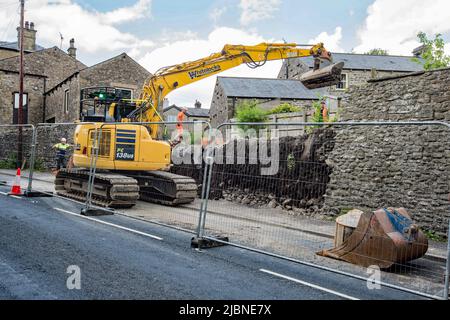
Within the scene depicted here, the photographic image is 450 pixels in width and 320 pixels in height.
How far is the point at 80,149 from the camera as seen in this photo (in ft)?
37.0

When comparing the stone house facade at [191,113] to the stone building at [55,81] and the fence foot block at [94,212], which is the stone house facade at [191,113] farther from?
the fence foot block at [94,212]

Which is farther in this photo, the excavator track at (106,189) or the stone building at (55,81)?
the stone building at (55,81)

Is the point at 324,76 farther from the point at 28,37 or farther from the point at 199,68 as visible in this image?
the point at 28,37

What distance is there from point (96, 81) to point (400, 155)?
78.2 ft

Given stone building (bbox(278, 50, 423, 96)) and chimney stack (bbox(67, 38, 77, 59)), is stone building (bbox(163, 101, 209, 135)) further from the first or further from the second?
stone building (bbox(278, 50, 423, 96))

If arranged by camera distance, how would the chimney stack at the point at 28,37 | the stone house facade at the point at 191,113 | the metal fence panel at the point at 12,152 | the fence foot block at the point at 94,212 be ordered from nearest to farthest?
1. the fence foot block at the point at 94,212
2. the metal fence panel at the point at 12,152
3. the chimney stack at the point at 28,37
4. the stone house facade at the point at 191,113

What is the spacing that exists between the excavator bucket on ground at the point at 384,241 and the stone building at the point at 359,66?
28.2 meters

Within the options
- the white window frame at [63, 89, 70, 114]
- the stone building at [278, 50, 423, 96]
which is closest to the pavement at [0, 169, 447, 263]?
the white window frame at [63, 89, 70, 114]

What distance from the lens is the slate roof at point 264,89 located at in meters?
30.8

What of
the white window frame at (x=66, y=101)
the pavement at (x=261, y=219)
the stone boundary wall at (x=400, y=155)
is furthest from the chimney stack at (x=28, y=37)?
the stone boundary wall at (x=400, y=155)

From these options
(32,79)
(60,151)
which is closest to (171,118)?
(32,79)

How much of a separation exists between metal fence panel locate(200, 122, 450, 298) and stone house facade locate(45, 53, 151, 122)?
19.9m
